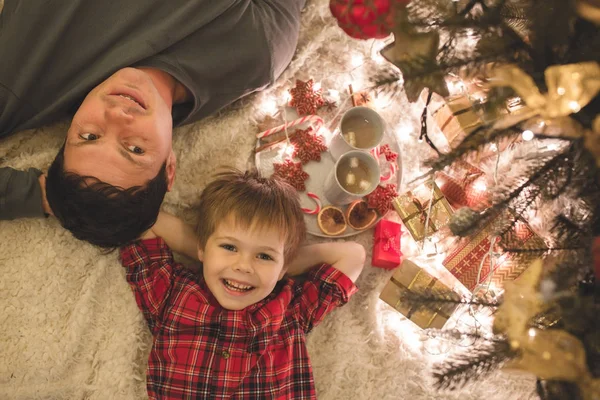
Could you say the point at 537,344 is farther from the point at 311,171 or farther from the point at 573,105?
the point at 311,171

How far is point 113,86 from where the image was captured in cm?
114

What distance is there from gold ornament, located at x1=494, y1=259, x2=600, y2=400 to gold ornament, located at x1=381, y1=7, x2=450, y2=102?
0.31 meters

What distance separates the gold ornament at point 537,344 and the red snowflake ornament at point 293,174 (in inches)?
33.5

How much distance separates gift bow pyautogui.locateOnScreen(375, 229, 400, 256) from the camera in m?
1.46

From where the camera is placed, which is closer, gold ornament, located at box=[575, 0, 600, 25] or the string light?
gold ornament, located at box=[575, 0, 600, 25]

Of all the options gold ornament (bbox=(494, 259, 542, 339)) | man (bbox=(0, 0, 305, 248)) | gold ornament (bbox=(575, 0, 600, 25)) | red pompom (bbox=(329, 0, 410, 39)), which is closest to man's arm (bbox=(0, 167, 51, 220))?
man (bbox=(0, 0, 305, 248))

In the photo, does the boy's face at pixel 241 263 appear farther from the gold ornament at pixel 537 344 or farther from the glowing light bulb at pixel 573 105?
the glowing light bulb at pixel 573 105

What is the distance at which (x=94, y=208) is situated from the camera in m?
1.12

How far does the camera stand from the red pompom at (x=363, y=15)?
1019 mm

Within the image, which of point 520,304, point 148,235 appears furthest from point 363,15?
point 148,235

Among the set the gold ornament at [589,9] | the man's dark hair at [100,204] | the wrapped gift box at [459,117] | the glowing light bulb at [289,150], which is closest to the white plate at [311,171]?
the glowing light bulb at [289,150]

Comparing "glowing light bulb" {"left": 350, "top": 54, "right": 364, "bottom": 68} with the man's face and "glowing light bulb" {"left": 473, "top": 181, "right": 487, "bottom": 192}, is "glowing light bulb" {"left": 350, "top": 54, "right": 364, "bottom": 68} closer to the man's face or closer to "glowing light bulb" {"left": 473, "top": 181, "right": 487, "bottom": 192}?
"glowing light bulb" {"left": 473, "top": 181, "right": 487, "bottom": 192}

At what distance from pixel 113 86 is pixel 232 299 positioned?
2.00 ft

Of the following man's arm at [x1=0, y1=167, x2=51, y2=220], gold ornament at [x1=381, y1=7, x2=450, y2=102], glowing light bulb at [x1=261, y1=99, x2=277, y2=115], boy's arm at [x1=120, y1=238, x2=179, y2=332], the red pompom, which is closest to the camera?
gold ornament at [x1=381, y1=7, x2=450, y2=102]
